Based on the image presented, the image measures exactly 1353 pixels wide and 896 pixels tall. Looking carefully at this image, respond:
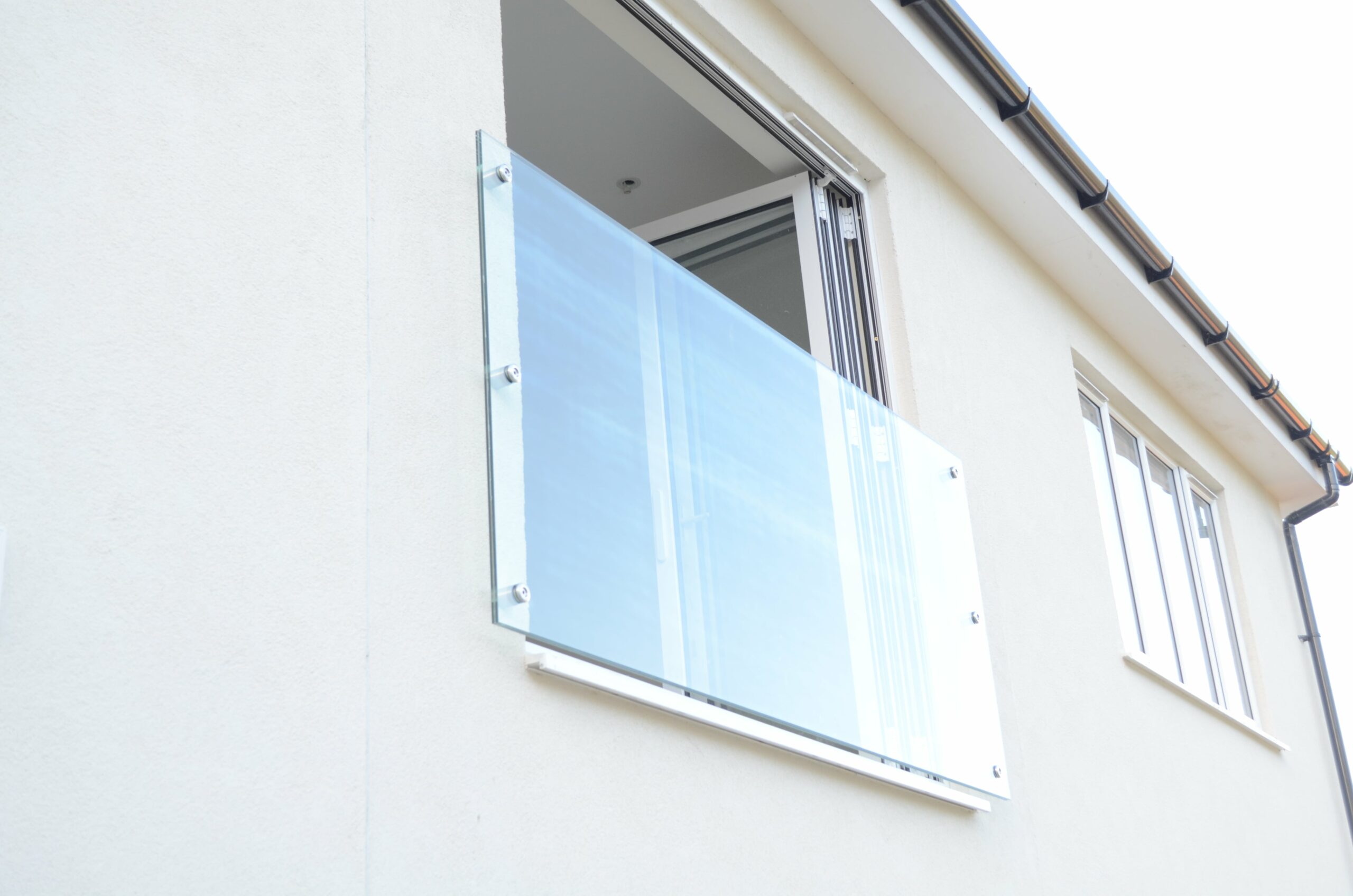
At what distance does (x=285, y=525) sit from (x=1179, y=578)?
6591 millimetres

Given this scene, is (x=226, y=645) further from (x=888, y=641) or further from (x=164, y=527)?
(x=888, y=641)

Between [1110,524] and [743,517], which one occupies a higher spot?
[1110,524]

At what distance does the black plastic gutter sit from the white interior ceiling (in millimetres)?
912

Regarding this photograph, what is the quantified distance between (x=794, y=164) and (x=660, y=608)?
266cm

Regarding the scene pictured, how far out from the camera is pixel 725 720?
12.1ft

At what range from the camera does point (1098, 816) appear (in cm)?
580

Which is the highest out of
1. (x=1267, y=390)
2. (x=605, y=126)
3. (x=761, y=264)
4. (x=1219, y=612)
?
(x=605, y=126)


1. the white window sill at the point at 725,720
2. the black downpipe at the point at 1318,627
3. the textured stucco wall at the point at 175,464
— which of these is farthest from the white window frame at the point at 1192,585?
the textured stucco wall at the point at 175,464

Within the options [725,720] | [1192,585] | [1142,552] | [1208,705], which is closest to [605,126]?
[725,720]

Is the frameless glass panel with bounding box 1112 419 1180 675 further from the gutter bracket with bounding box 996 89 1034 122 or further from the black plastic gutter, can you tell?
the gutter bracket with bounding box 996 89 1034 122

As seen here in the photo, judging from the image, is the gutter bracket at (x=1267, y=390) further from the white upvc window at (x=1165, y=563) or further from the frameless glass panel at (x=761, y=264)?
the frameless glass panel at (x=761, y=264)

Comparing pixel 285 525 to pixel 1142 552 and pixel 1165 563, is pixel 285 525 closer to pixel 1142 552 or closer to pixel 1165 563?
pixel 1142 552

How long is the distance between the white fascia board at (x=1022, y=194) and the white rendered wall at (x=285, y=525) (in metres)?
2.24

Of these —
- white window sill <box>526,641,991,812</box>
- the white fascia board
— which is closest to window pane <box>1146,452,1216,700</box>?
the white fascia board
